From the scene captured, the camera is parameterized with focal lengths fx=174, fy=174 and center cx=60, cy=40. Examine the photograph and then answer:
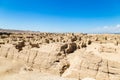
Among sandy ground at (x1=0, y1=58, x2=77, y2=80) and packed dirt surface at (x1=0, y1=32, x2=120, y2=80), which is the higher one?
packed dirt surface at (x1=0, y1=32, x2=120, y2=80)

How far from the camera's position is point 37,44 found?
30.1 m

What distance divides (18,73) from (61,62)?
6033 millimetres

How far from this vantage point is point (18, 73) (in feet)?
77.7

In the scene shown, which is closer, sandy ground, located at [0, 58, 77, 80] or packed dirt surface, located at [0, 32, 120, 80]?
packed dirt surface, located at [0, 32, 120, 80]

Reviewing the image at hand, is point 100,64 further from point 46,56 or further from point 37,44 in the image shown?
point 37,44

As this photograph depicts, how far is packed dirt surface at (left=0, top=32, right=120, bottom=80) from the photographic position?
1892 centimetres

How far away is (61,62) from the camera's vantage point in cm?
2366

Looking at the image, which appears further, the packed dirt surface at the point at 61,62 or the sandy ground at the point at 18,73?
the sandy ground at the point at 18,73

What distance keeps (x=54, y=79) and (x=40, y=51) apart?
7.23m

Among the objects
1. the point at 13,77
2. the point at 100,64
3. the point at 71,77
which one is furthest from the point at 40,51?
the point at 100,64

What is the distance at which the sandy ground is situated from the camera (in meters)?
21.4

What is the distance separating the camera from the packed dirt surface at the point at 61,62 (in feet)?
62.1

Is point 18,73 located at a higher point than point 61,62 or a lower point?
lower

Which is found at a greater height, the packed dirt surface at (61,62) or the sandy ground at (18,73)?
the packed dirt surface at (61,62)
